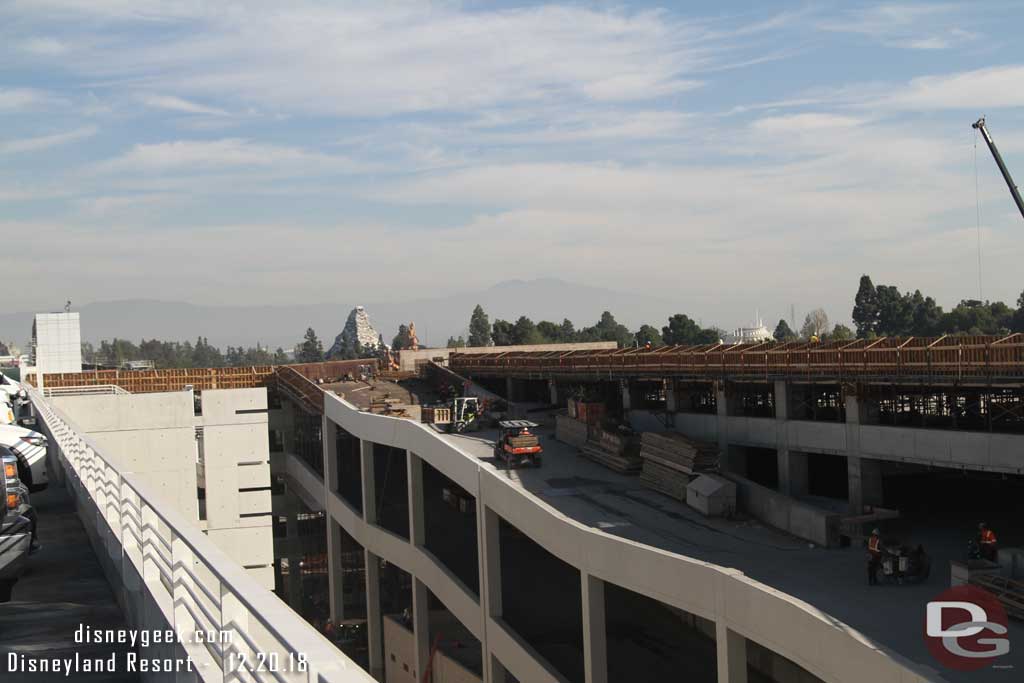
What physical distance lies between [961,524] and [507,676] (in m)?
16.0

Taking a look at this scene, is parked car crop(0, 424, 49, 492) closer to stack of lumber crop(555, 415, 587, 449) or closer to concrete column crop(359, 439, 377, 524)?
stack of lumber crop(555, 415, 587, 449)

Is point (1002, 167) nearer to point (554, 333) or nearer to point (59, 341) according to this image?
point (59, 341)

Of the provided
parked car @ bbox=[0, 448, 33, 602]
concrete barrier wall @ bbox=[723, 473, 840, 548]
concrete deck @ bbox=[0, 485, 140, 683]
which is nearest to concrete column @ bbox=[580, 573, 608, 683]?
concrete barrier wall @ bbox=[723, 473, 840, 548]

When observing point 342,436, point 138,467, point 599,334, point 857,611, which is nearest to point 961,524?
point 857,611

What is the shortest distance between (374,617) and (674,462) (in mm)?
19878

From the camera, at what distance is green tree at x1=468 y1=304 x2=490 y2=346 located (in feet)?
592

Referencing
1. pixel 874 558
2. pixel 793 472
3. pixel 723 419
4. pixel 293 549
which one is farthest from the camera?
pixel 293 549

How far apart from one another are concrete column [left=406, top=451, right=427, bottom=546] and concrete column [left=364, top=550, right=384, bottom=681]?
724 cm

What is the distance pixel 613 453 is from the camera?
3906cm

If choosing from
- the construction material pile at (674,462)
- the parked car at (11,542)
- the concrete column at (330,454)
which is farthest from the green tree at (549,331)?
the parked car at (11,542)

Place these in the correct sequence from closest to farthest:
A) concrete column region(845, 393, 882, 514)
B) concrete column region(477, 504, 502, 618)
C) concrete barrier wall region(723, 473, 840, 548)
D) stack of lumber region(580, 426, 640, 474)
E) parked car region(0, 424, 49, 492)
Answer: parked car region(0, 424, 49, 492) → concrete barrier wall region(723, 473, 840, 548) → concrete column region(477, 504, 502, 618) → concrete column region(845, 393, 882, 514) → stack of lumber region(580, 426, 640, 474)

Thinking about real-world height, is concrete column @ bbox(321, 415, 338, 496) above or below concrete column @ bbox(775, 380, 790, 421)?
below

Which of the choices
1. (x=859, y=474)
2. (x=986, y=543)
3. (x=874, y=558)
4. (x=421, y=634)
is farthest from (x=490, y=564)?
(x=986, y=543)

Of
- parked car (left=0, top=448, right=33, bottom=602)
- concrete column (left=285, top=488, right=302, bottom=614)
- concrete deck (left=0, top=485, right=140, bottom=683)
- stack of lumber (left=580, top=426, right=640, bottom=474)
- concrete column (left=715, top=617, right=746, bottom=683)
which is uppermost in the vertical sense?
parked car (left=0, top=448, right=33, bottom=602)
